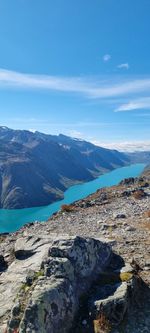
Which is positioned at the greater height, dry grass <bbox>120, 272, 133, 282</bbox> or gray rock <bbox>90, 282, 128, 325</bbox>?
dry grass <bbox>120, 272, 133, 282</bbox>

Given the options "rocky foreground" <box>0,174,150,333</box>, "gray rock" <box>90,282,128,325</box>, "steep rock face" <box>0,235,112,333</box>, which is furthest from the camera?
"gray rock" <box>90,282,128,325</box>

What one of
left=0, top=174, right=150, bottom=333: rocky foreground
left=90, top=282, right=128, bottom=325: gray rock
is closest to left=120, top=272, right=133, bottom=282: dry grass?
left=0, top=174, right=150, bottom=333: rocky foreground

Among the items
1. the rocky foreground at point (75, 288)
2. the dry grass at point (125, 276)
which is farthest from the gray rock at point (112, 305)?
the dry grass at point (125, 276)

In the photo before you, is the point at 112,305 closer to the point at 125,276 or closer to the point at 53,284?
the point at 125,276

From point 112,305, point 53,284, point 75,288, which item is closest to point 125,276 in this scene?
point 112,305

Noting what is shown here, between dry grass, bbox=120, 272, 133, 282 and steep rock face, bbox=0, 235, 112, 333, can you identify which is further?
dry grass, bbox=120, 272, 133, 282

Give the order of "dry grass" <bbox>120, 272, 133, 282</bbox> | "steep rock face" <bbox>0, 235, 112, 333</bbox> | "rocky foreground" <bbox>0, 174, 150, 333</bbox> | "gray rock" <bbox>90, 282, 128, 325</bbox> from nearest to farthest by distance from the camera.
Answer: "steep rock face" <bbox>0, 235, 112, 333</bbox>, "rocky foreground" <bbox>0, 174, 150, 333</bbox>, "gray rock" <bbox>90, 282, 128, 325</bbox>, "dry grass" <bbox>120, 272, 133, 282</bbox>

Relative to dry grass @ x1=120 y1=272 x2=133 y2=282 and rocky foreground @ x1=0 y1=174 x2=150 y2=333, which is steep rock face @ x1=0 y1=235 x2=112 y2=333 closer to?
rocky foreground @ x1=0 y1=174 x2=150 y2=333

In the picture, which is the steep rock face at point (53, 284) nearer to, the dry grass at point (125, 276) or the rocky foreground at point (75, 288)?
the rocky foreground at point (75, 288)
